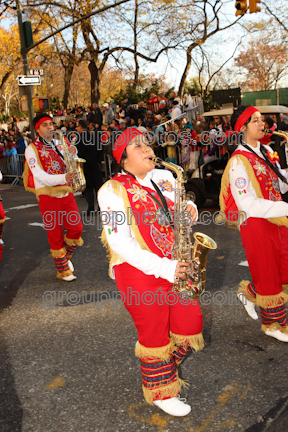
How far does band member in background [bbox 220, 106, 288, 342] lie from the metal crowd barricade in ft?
51.0

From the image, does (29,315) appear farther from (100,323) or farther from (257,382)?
(257,382)

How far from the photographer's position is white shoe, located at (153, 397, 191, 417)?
2949 mm

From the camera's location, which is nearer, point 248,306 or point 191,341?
point 191,341

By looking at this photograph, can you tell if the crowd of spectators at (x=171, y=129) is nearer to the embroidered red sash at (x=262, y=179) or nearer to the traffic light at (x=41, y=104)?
the embroidered red sash at (x=262, y=179)

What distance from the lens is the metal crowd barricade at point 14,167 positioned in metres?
18.4

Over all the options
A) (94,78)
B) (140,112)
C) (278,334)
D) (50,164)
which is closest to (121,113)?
(140,112)

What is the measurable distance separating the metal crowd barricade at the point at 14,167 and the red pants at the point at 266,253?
15761 mm

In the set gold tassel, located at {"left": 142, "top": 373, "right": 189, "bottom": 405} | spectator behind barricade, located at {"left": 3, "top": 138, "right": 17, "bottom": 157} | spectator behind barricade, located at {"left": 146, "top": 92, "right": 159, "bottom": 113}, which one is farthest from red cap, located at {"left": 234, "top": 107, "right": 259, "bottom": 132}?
spectator behind barricade, located at {"left": 3, "top": 138, "right": 17, "bottom": 157}

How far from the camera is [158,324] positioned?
2.83m

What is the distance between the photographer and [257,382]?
10.8 feet

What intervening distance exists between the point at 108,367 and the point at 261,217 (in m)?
1.78

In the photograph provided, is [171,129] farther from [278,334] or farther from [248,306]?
[278,334]

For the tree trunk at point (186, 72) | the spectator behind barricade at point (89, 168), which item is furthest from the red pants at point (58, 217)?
the tree trunk at point (186, 72)

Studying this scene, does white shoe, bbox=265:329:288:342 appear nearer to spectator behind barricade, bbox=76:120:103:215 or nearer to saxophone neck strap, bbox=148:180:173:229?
saxophone neck strap, bbox=148:180:173:229
